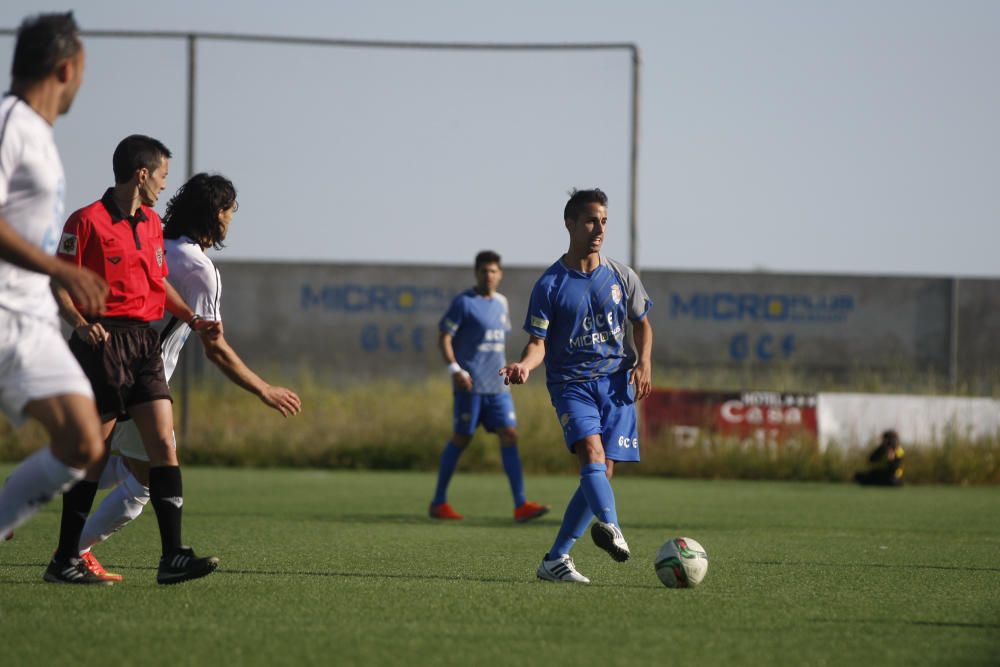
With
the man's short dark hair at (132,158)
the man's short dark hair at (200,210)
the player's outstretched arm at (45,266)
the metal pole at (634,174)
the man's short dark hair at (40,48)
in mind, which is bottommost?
the player's outstretched arm at (45,266)

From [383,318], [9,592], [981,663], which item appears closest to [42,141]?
[9,592]

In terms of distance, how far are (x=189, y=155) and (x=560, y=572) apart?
12.4 meters

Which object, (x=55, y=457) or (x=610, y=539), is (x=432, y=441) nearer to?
(x=610, y=539)

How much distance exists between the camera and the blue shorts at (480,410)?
1173 centimetres

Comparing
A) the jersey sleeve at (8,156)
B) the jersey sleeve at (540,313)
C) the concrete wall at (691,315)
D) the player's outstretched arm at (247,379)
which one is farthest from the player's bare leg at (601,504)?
the concrete wall at (691,315)

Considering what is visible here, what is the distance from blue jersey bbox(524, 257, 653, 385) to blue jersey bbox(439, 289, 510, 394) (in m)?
4.76

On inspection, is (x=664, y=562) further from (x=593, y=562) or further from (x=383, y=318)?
(x=383, y=318)

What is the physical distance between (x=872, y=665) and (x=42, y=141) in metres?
3.47

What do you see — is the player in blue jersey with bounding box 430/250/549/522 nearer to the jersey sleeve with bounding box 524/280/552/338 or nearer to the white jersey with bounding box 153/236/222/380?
the jersey sleeve with bounding box 524/280/552/338

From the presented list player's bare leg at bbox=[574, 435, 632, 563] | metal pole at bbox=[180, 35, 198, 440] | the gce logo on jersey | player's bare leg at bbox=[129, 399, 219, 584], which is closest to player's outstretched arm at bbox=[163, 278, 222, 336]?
player's bare leg at bbox=[129, 399, 219, 584]

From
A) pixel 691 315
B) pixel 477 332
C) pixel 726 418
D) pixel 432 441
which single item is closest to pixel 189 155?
pixel 432 441

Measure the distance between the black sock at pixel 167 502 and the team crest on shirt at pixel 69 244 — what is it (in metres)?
1.10

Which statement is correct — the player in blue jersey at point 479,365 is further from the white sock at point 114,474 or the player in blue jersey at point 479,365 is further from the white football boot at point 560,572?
the white sock at point 114,474

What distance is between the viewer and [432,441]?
18031 mm
